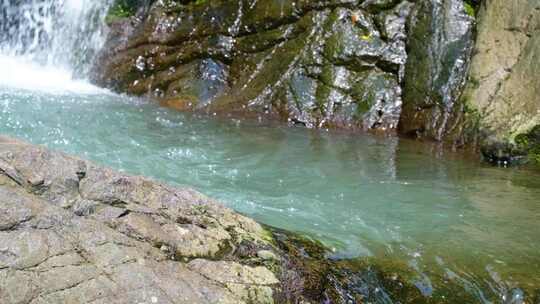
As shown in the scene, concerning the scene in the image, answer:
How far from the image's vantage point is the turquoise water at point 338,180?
3.76m

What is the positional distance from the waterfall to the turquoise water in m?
2.10

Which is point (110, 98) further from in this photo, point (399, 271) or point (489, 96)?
point (399, 271)

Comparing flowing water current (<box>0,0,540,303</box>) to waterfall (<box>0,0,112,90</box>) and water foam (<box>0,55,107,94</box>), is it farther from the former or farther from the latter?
waterfall (<box>0,0,112,90</box>)

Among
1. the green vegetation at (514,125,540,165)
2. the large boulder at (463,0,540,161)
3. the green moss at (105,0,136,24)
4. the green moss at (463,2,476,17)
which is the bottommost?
the green vegetation at (514,125,540,165)

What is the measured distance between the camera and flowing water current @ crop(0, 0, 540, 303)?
372cm

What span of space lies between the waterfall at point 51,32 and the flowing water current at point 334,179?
92 cm

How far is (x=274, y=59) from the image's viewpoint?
9.20 metres

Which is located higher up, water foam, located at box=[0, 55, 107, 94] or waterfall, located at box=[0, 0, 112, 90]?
waterfall, located at box=[0, 0, 112, 90]

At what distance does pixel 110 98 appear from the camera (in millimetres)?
9250

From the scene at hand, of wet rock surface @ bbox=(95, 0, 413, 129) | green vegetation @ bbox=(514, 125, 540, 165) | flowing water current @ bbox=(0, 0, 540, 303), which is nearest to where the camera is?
flowing water current @ bbox=(0, 0, 540, 303)

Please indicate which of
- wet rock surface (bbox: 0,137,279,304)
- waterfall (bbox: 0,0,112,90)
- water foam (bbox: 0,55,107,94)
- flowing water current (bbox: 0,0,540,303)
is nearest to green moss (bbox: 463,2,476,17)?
A: flowing water current (bbox: 0,0,540,303)

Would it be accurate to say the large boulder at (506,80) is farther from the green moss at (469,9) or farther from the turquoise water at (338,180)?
the turquoise water at (338,180)

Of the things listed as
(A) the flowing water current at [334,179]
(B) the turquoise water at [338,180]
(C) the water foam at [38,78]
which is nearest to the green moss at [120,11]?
(C) the water foam at [38,78]

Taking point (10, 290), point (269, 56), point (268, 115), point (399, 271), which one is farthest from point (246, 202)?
point (269, 56)
